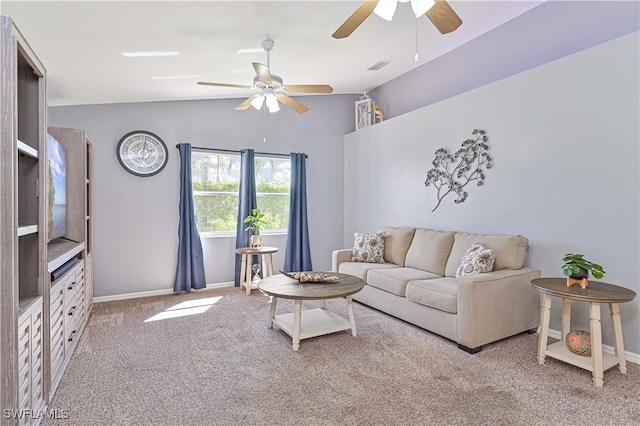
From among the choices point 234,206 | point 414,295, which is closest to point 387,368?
point 414,295

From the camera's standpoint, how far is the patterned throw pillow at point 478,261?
3.27 m

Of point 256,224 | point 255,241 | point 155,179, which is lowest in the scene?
point 255,241

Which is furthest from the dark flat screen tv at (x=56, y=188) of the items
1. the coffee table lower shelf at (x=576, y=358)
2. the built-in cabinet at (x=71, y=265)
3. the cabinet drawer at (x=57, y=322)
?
the coffee table lower shelf at (x=576, y=358)

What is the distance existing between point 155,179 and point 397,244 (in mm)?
3380

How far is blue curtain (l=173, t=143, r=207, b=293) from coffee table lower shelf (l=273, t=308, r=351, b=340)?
199cm

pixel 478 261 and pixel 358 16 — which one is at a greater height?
pixel 358 16

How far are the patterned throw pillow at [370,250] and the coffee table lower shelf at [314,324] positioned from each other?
1256mm

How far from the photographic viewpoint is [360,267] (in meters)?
4.30

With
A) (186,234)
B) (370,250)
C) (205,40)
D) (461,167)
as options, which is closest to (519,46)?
(461,167)

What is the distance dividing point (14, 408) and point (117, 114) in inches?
152

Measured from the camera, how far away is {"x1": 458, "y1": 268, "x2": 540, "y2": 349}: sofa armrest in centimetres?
288

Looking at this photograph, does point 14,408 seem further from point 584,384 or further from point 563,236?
point 563,236

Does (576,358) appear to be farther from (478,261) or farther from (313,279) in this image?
(313,279)

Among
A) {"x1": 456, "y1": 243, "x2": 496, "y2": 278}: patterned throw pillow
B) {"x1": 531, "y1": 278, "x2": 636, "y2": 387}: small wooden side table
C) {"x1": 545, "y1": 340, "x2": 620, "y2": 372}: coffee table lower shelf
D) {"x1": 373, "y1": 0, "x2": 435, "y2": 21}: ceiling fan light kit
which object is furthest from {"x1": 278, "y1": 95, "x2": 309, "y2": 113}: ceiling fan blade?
{"x1": 545, "y1": 340, "x2": 620, "y2": 372}: coffee table lower shelf
